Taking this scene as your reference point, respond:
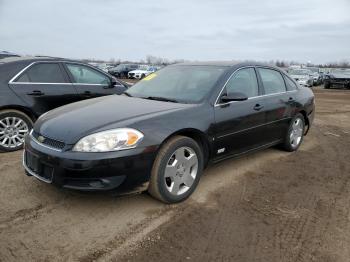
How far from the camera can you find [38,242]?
3.04 m

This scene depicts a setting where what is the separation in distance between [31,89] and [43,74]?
37 centimetres

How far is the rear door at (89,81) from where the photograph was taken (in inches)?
254

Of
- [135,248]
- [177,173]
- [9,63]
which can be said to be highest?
[9,63]

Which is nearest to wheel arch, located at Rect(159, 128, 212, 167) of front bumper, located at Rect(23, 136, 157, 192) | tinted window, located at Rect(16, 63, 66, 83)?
front bumper, located at Rect(23, 136, 157, 192)

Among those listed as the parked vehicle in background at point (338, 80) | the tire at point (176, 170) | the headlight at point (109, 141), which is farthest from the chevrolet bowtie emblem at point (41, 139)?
the parked vehicle in background at point (338, 80)

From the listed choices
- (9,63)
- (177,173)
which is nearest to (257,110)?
(177,173)

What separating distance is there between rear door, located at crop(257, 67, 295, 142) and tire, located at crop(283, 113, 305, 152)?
0.55 feet

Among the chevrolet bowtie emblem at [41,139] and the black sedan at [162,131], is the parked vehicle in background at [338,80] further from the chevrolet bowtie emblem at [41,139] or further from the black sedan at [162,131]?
the chevrolet bowtie emblem at [41,139]

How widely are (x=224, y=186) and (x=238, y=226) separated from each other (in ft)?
3.45

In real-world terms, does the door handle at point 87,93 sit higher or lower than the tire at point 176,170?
higher

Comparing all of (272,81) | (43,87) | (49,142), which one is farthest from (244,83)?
(43,87)

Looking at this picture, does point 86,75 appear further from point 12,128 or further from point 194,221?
point 194,221

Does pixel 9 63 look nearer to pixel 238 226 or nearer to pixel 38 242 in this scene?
pixel 38 242

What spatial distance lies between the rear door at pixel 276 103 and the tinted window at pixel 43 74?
341 centimetres
